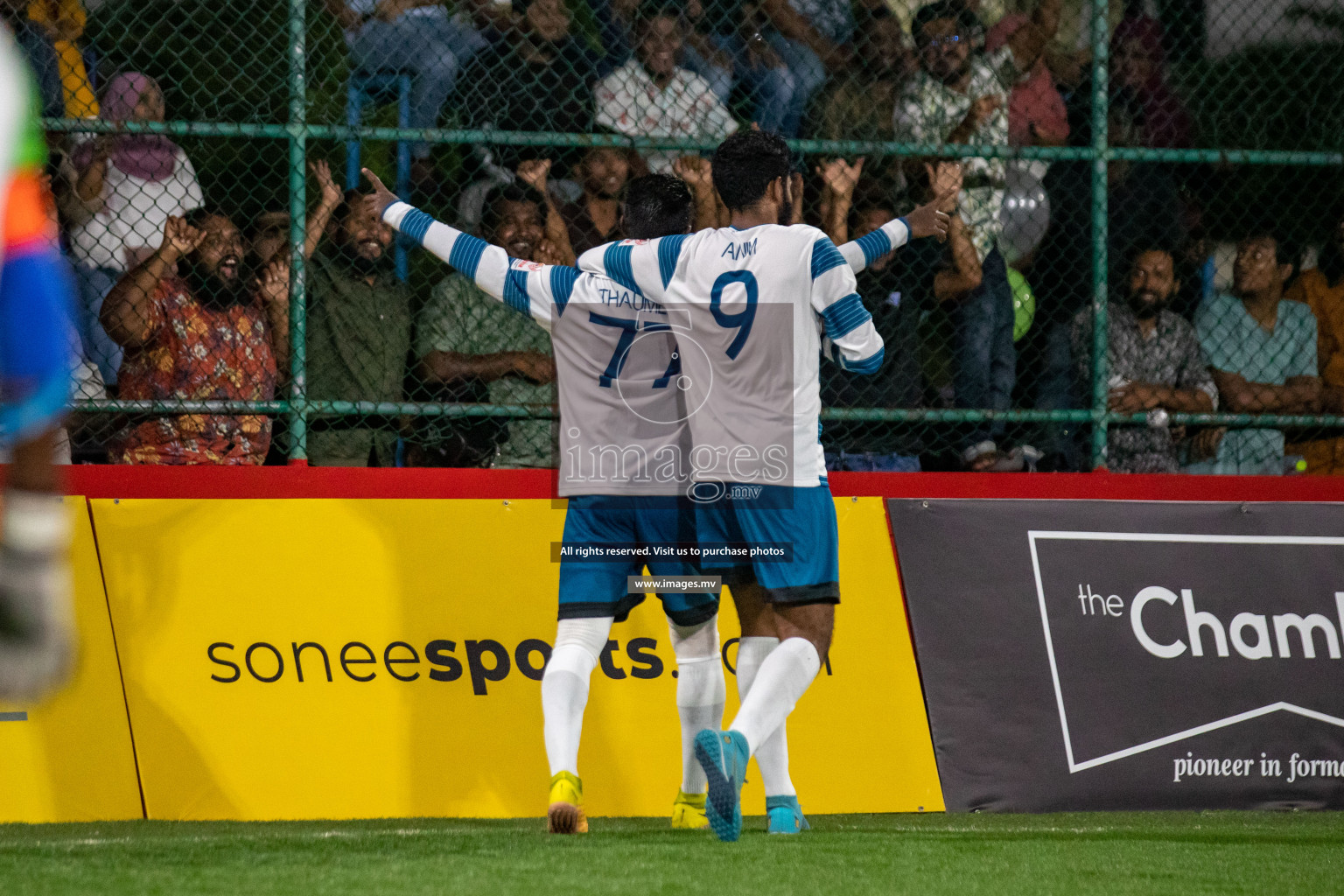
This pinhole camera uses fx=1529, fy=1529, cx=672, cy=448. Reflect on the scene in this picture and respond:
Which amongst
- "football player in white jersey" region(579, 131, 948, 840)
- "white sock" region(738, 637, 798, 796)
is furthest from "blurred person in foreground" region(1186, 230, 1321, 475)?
"white sock" region(738, 637, 798, 796)

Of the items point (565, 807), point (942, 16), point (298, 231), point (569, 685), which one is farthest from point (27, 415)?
point (942, 16)

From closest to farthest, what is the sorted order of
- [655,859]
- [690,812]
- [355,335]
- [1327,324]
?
1. [655,859]
2. [690,812]
3. [355,335]
4. [1327,324]

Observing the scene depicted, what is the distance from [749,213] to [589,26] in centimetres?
183

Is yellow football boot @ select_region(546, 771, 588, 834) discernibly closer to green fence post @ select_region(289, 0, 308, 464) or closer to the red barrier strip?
the red barrier strip

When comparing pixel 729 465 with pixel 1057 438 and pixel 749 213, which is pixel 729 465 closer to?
pixel 749 213

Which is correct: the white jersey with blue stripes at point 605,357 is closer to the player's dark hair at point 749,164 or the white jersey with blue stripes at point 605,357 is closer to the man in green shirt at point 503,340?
the player's dark hair at point 749,164

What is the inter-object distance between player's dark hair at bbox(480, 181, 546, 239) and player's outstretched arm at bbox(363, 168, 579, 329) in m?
1.13

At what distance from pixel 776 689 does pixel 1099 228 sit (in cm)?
283

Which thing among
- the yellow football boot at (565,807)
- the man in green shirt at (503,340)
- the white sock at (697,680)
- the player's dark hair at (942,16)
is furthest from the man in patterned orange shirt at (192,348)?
the player's dark hair at (942,16)

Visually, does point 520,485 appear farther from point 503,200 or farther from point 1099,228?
point 1099,228

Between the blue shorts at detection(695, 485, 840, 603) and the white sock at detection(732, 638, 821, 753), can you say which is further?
the blue shorts at detection(695, 485, 840, 603)

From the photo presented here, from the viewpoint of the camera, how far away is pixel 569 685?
15.0ft

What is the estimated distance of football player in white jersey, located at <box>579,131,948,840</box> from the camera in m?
4.60

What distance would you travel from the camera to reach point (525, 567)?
5500 millimetres
